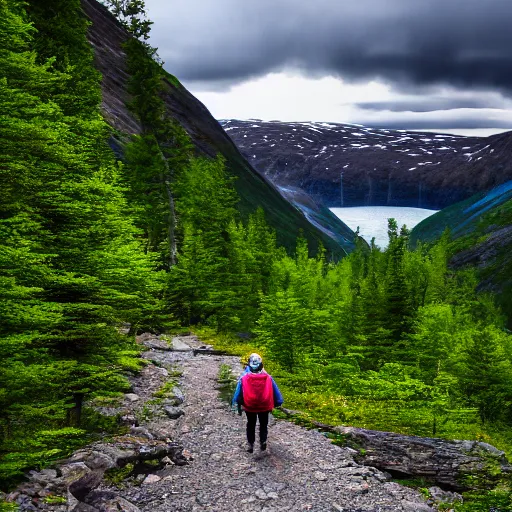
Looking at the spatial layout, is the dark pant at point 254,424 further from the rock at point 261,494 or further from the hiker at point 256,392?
the rock at point 261,494

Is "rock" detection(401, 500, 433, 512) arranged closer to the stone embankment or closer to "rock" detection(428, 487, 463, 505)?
the stone embankment

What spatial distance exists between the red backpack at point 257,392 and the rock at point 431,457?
9.15ft

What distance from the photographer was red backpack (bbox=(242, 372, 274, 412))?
33.5 ft

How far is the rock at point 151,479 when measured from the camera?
913cm

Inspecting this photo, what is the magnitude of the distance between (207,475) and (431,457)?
17.2 ft

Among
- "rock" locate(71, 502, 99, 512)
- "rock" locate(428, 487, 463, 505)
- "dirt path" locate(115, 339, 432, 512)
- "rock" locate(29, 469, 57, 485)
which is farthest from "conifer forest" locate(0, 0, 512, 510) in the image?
"rock" locate(428, 487, 463, 505)

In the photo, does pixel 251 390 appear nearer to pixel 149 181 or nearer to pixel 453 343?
pixel 453 343

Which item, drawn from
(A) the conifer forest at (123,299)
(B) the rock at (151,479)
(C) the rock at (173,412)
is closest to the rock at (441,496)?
(A) the conifer forest at (123,299)

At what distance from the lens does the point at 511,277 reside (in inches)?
4001

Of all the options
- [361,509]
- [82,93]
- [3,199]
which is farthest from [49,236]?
[82,93]

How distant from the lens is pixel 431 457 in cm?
1053

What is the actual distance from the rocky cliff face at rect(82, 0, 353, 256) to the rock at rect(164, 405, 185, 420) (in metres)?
61.2

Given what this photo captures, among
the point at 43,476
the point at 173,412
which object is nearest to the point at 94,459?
the point at 43,476

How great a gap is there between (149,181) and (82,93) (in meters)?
14.0
